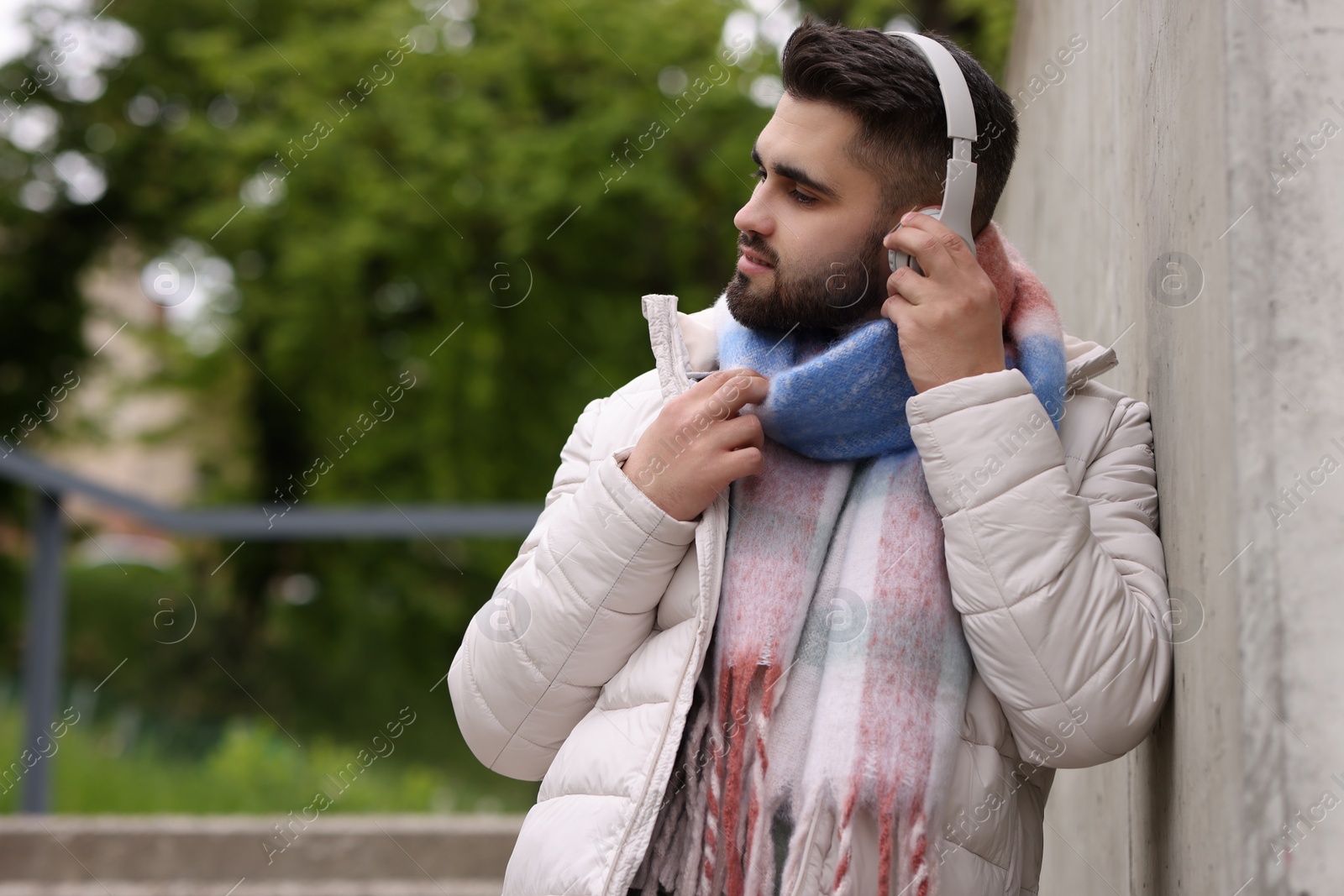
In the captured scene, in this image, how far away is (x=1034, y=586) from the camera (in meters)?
1.52

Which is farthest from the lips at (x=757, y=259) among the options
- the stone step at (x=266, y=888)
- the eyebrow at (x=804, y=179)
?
the stone step at (x=266, y=888)

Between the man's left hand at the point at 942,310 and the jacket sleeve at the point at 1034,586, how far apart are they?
3cm

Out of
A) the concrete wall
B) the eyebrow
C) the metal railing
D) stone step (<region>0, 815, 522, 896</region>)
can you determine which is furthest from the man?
the metal railing

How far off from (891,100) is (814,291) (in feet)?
0.85

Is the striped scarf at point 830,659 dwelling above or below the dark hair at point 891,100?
below

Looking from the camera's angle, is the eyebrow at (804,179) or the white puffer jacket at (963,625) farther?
the eyebrow at (804,179)

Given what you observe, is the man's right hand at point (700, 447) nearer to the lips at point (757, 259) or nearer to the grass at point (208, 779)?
the lips at point (757, 259)

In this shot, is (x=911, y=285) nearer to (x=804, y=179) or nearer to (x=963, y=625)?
(x=804, y=179)

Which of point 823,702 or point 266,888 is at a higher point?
point 823,702

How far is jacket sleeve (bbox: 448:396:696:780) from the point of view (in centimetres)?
166

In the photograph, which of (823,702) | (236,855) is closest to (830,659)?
(823,702)

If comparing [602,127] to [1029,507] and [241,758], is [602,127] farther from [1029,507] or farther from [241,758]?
[1029,507]

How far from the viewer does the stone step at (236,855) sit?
481 centimetres

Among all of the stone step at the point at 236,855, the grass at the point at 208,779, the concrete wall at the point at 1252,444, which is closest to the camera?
the concrete wall at the point at 1252,444
